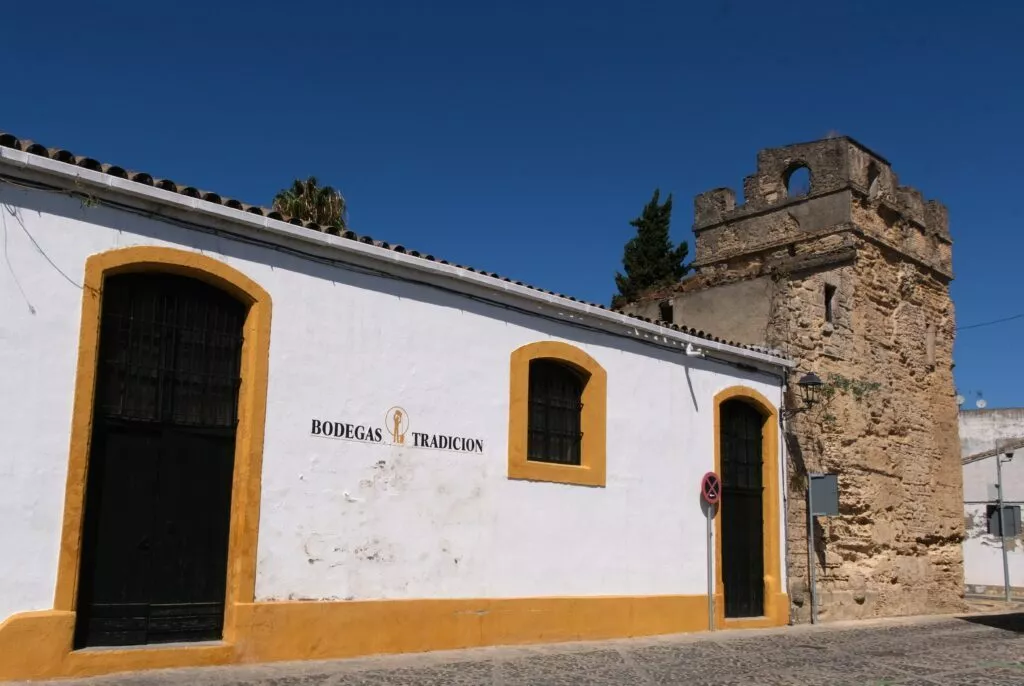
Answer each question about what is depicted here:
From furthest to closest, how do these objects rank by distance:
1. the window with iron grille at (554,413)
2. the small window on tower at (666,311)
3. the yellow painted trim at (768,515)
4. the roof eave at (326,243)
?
the small window on tower at (666,311), the yellow painted trim at (768,515), the window with iron grille at (554,413), the roof eave at (326,243)

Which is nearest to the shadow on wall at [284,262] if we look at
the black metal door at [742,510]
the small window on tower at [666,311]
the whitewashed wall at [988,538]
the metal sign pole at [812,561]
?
the black metal door at [742,510]

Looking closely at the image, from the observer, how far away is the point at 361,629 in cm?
922

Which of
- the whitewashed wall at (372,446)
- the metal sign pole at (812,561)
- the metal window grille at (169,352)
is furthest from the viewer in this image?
the metal sign pole at (812,561)

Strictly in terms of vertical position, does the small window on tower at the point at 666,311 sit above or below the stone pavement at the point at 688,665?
above

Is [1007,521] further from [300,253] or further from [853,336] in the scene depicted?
[300,253]

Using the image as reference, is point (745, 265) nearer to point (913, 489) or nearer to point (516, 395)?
point (913, 489)

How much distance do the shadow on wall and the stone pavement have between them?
357 centimetres

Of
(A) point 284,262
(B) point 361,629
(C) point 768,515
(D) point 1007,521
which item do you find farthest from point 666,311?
(B) point 361,629

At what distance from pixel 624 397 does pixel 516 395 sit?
6.59 feet

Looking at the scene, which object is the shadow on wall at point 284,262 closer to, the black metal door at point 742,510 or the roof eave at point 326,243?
the roof eave at point 326,243

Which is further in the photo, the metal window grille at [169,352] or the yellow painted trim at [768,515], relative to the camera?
the yellow painted trim at [768,515]

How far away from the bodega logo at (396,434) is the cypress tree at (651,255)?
2192 centimetres

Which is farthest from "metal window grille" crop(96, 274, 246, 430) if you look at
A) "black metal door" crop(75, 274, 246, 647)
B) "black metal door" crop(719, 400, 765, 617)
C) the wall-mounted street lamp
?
the wall-mounted street lamp

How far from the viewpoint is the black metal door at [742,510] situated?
544 inches
